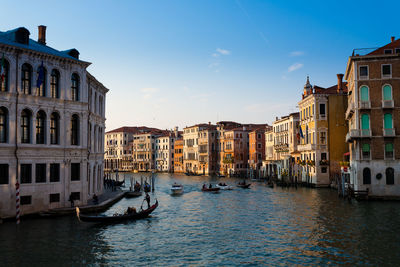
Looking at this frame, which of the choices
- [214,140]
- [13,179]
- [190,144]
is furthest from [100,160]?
[190,144]

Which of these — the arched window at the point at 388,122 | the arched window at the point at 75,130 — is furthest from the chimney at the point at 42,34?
the arched window at the point at 388,122

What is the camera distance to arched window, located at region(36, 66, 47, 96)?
70.8ft

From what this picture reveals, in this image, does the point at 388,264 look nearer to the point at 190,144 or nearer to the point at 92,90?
the point at 92,90

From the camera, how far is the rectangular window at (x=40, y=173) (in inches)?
874

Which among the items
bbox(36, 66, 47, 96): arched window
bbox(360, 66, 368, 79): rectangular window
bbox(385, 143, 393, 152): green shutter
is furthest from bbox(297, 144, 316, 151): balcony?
bbox(36, 66, 47, 96): arched window

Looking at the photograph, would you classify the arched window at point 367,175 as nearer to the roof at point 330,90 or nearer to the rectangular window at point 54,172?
the roof at point 330,90

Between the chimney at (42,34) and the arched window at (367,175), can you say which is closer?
the chimney at (42,34)

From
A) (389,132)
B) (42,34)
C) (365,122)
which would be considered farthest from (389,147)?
(42,34)

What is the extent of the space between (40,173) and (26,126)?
2.79 meters

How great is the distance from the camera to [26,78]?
22.0 metres

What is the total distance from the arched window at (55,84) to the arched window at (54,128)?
3.78 ft

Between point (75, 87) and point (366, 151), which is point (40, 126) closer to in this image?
point (75, 87)

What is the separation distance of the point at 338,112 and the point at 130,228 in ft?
101

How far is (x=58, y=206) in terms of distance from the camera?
911 inches
